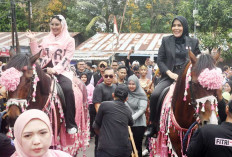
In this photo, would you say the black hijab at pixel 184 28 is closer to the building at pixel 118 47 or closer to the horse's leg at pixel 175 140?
the horse's leg at pixel 175 140

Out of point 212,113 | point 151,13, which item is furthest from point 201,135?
point 151,13

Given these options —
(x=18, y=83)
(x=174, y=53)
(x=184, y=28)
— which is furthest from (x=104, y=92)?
(x=18, y=83)

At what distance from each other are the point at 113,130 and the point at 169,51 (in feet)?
5.57

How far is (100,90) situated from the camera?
7.22m

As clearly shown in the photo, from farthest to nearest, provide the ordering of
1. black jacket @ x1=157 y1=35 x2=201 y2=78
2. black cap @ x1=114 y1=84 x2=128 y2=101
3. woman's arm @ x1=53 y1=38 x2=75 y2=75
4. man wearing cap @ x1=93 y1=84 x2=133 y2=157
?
woman's arm @ x1=53 y1=38 x2=75 y2=75, black jacket @ x1=157 y1=35 x2=201 y2=78, black cap @ x1=114 y1=84 x2=128 y2=101, man wearing cap @ x1=93 y1=84 x2=133 y2=157

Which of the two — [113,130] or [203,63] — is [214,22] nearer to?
[113,130]

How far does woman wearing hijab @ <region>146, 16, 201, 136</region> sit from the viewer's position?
5.64 m

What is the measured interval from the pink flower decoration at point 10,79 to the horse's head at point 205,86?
7.76 ft

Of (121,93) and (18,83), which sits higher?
(18,83)

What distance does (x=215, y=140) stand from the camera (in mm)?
3340

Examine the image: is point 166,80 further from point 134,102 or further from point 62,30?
point 62,30

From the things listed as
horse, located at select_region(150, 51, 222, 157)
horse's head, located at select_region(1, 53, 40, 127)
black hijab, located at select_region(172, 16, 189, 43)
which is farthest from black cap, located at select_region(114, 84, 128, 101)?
horse's head, located at select_region(1, 53, 40, 127)

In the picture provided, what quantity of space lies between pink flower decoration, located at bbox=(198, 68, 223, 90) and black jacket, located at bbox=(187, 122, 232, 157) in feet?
2.33

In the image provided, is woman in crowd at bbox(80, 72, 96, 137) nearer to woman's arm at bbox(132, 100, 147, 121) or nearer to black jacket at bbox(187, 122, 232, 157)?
woman's arm at bbox(132, 100, 147, 121)
